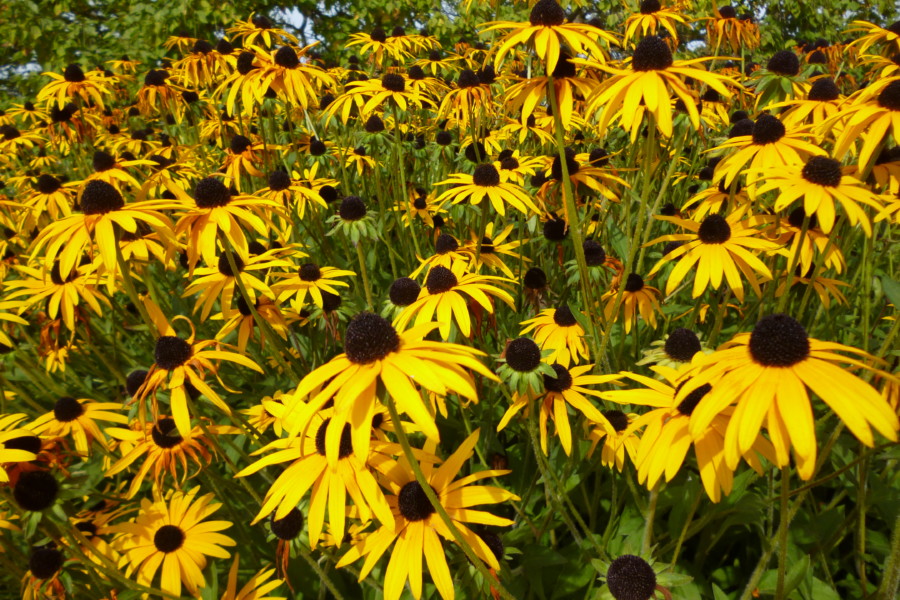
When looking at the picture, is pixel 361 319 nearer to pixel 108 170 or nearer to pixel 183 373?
pixel 183 373

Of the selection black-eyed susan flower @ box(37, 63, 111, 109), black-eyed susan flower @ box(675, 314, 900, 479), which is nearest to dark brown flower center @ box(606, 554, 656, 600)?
black-eyed susan flower @ box(675, 314, 900, 479)

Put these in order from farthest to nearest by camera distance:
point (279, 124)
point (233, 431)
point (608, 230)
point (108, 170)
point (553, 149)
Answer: point (279, 124) → point (553, 149) → point (608, 230) → point (108, 170) → point (233, 431)

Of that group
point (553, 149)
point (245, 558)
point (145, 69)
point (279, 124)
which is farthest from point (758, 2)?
point (245, 558)

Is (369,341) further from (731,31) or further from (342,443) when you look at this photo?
(731,31)

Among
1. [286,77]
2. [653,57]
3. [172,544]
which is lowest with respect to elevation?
[172,544]

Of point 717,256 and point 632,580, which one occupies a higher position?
point 717,256

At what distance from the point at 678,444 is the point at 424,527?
689mm

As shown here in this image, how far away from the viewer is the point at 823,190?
6.23ft

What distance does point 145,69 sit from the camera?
8406 millimetres

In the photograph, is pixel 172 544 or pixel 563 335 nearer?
pixel 172 544

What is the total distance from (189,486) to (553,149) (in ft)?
10.9

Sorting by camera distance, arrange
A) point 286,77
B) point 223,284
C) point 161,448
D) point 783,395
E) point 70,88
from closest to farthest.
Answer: point 783,395
point 161,448
point 223,284
point 286,77
point 70,88

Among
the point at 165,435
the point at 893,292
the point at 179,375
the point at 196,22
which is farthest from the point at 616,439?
the point at 196,22

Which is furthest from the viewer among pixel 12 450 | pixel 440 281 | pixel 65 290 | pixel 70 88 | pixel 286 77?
pixel 70 88
